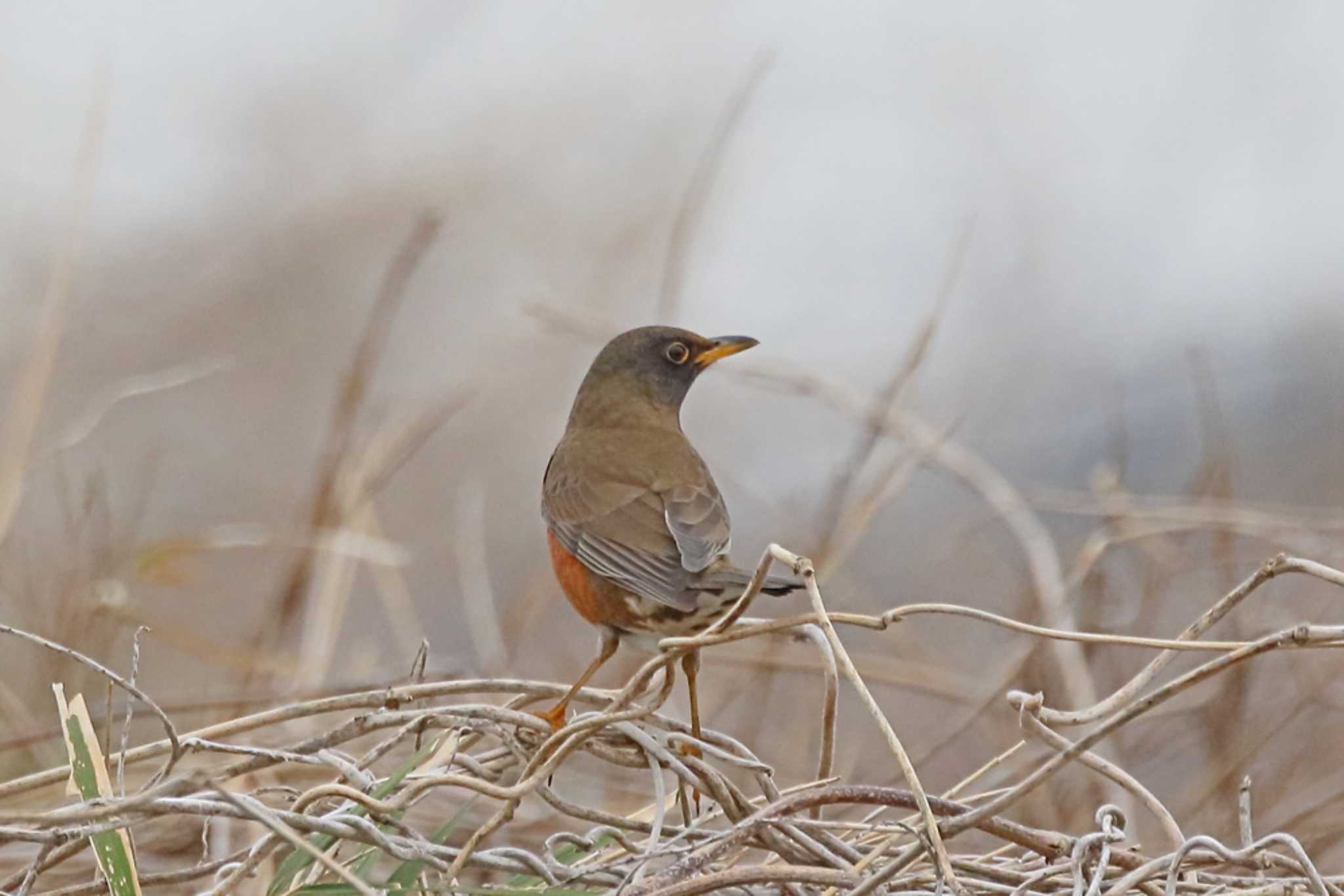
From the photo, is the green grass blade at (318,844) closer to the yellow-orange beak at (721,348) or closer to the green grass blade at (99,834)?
the green grass blade at (99,834)

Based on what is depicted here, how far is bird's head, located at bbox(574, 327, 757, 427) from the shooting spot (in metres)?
4.42

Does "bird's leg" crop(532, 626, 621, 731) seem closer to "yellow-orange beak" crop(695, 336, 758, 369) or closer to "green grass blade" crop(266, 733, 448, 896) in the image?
"green grass blade" crop(266, 733, 448, 896)

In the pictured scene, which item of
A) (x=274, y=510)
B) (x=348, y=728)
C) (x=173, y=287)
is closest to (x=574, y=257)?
(x=173, y=287)

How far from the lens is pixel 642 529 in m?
3.73

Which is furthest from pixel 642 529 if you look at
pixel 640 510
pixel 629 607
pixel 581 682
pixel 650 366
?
pixel 650 366

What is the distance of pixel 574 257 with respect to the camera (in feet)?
41.4

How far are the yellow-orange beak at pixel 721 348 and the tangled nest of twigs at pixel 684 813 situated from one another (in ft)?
5.92

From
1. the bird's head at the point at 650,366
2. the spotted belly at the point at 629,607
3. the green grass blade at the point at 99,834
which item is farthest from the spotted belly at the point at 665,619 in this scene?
the green grass blade at the point at 99,834

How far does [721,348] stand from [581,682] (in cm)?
158

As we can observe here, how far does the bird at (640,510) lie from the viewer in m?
3.36

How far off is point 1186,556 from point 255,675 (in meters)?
2.83

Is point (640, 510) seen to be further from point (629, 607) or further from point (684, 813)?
point (684, 813)

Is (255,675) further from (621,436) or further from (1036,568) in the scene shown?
(1036,568)

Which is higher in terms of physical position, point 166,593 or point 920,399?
point 920,399
